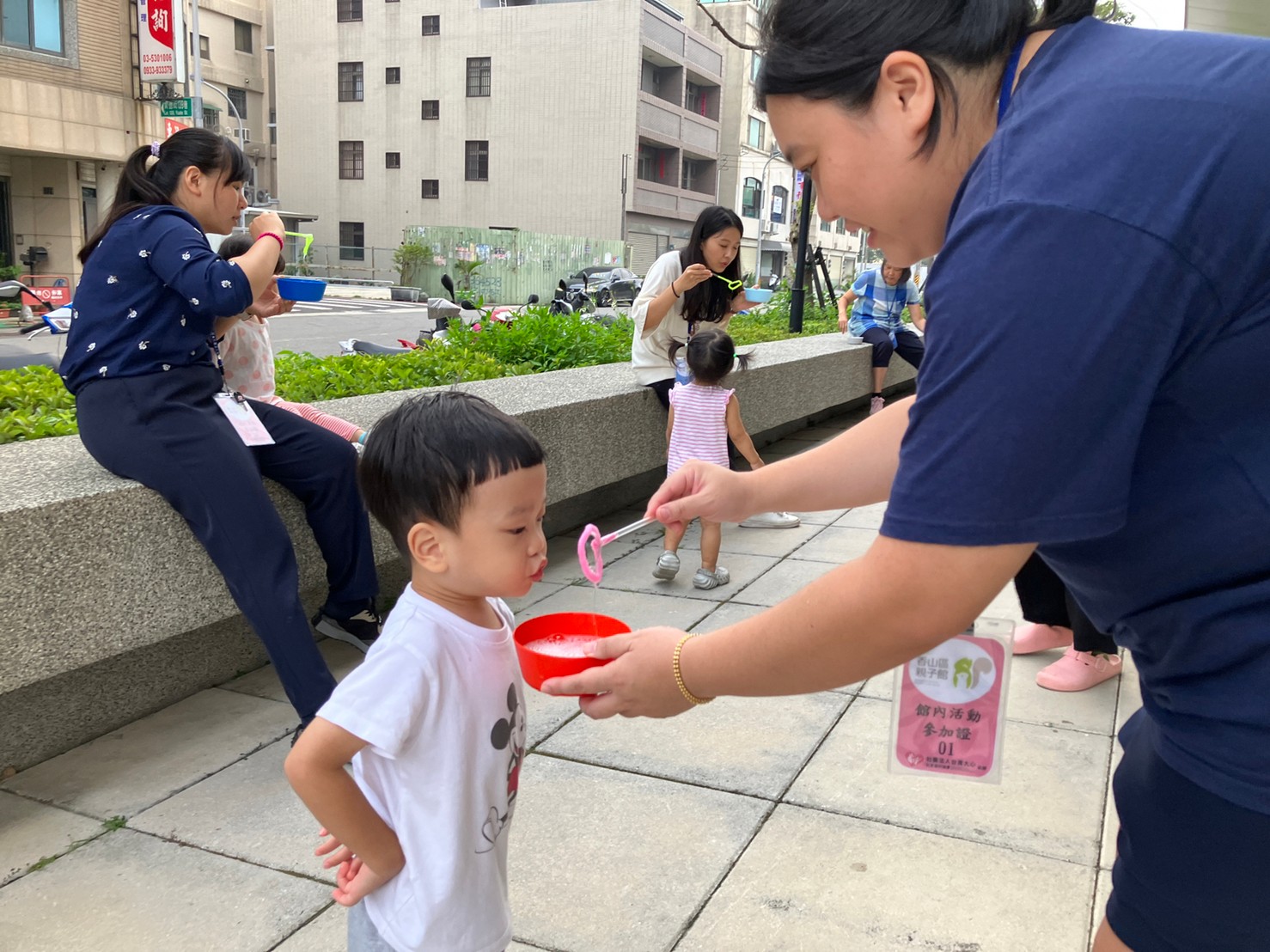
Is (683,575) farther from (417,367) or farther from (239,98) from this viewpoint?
(239,98)

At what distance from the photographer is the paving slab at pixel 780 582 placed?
494cm

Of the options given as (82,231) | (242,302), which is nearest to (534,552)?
(242,302)

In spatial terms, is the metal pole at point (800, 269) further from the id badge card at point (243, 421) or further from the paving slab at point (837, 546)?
the id badge card at point (243, 421)

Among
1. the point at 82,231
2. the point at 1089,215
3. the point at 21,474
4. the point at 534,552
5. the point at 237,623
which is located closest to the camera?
the point at 1089,215

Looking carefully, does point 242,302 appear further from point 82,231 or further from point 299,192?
point 299,192

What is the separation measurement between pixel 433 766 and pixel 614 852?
131 centimetres

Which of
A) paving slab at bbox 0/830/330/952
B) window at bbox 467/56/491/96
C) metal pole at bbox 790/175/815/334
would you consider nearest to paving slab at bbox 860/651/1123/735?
paving slab at bbox 0/830/330/952

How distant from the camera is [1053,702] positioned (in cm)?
371

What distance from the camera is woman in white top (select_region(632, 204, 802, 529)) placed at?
19.1 ft

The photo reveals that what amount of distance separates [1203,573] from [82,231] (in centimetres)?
2870

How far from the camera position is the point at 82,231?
2525 cm

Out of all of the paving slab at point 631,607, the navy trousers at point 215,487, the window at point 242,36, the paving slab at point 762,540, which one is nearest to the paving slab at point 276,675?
the navy trousers at point 215,487

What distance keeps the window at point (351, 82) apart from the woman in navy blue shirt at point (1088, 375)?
46691 millimetres

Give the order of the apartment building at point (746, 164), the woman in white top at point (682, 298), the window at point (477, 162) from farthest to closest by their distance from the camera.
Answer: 1. the apartment building at point (746, 164)
2. the window at point (477, 162)
3. the woman in white top at point (682, 298)
